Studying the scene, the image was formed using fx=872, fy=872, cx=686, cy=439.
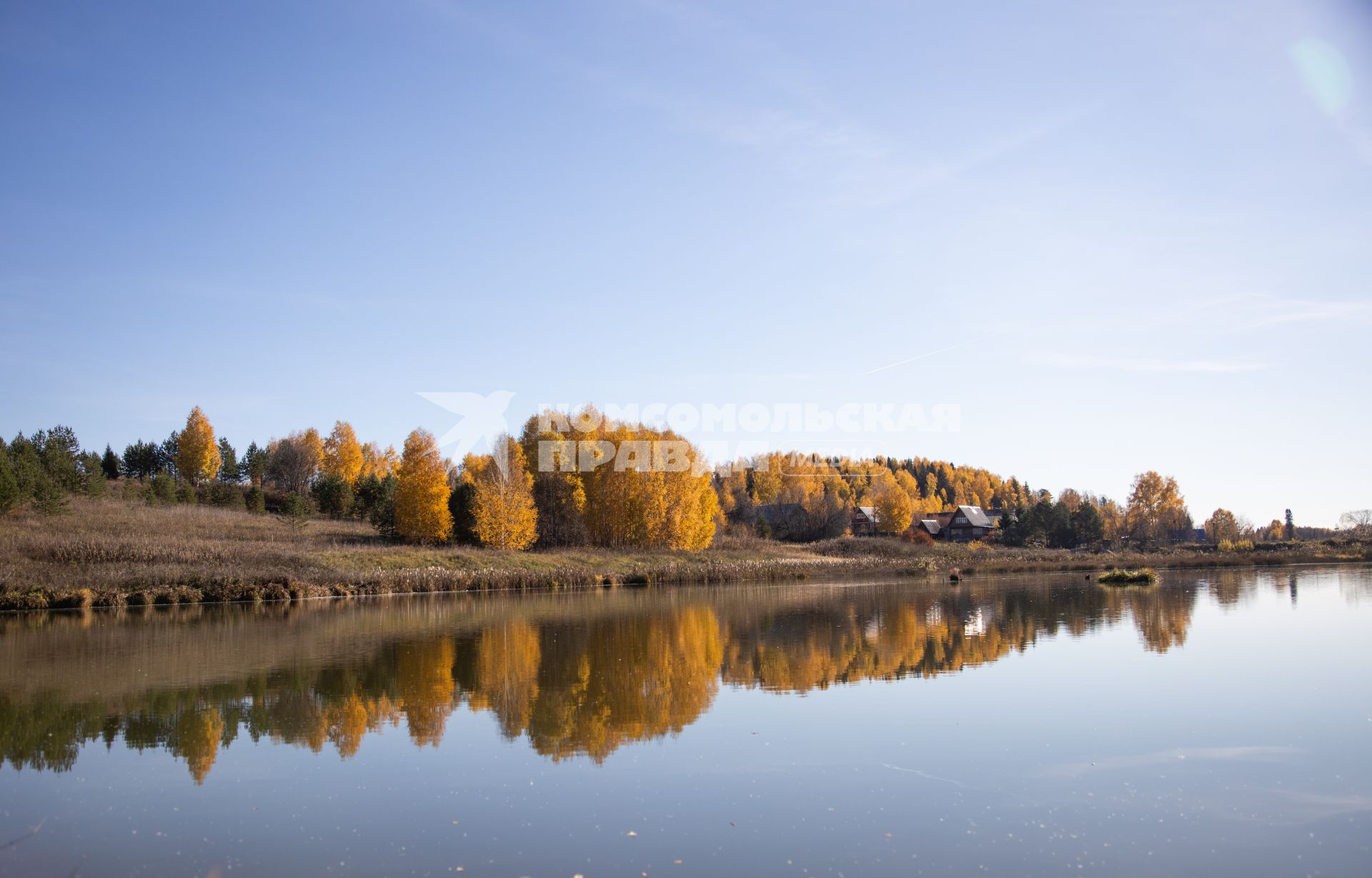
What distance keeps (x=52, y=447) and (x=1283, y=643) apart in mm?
65092

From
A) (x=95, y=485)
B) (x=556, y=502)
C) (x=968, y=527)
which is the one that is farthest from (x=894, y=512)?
(x=95, y=485)

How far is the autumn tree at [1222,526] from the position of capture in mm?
107000

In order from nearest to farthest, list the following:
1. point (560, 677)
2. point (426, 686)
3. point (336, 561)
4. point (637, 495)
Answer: point (426, 686) → point (560, 677) → point (336, 561) → point (637, 495)

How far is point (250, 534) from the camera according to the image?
4922 centimetres

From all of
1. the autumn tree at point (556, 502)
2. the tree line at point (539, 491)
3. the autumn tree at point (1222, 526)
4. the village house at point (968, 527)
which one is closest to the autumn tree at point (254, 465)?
the tree line at point (539, 491)

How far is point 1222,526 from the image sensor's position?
358 ft

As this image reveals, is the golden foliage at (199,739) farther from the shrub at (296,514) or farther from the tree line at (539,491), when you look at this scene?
the shrub at (296,514)

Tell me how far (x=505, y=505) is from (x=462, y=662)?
3437cm

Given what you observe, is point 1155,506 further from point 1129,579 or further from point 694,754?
point 694,754

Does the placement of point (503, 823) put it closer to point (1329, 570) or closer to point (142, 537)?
point (142, 537)

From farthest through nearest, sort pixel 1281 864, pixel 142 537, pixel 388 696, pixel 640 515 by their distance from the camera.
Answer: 1. pixel 640 515
2. pixel 142 537
3. pixel 388 696
4. pixel 1281 864

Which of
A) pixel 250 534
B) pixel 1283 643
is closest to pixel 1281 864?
pixel 1283 643

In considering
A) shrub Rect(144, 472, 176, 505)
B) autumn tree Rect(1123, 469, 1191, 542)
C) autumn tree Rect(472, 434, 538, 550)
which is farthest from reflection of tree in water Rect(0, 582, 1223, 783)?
autumn tree Rect(1123, 469, 1191, 542)

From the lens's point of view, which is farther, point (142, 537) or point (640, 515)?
point (640, 515)
